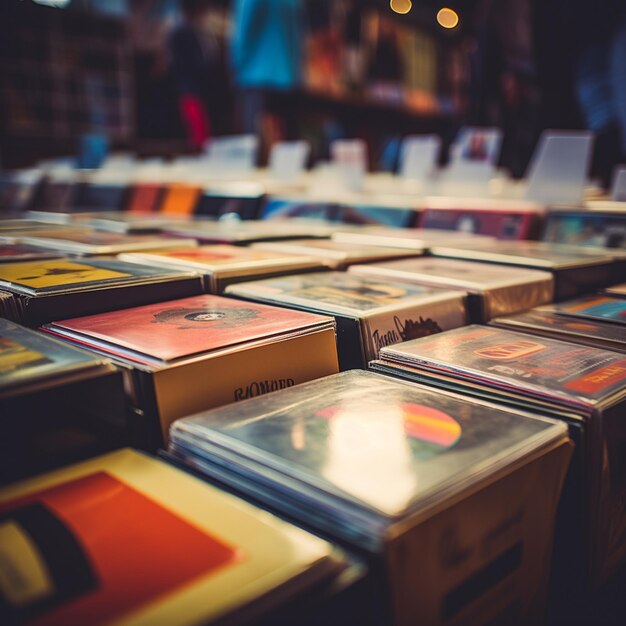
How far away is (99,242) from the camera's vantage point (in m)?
1.36

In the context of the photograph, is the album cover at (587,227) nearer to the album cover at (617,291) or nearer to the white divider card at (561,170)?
the white divider card at (561,170)

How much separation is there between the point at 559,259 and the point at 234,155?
201 centimetres

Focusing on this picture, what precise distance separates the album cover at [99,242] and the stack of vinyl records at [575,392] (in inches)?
29.1

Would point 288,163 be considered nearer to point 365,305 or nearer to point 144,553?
point 365,305

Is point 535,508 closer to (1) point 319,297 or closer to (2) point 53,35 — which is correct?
(1) point 319,297

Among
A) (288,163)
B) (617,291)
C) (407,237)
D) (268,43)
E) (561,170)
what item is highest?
(268,43)

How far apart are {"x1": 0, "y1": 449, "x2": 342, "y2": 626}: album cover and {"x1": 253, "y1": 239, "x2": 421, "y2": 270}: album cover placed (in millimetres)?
770

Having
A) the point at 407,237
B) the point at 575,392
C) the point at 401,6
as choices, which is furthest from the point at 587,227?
the point at 401,6

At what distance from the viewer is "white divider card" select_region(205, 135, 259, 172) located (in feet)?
9.13

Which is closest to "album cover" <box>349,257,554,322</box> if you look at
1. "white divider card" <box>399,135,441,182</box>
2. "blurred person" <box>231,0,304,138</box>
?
"white divider card" <box>399,135,441,182</box>

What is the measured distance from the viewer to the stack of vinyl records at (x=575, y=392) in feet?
1.98

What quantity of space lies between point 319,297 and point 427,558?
0.53 metres

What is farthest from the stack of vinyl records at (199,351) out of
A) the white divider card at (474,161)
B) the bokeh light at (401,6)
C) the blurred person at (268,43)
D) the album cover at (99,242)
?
the bokeh light at (401,6)

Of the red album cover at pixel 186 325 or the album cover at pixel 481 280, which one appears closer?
the red album cover at pixel 186 325
